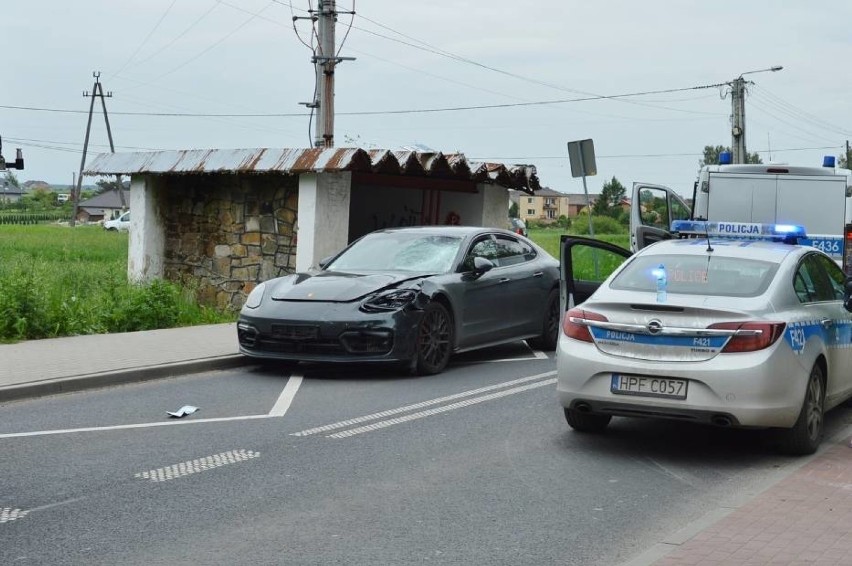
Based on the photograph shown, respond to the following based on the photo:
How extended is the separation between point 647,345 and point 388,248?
5.64 m

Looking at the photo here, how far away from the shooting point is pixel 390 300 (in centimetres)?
1139

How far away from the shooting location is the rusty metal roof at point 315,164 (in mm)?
16766

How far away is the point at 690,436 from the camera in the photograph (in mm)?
8859

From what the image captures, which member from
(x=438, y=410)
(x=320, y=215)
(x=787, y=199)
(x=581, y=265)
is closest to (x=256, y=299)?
(x=438, y=410)

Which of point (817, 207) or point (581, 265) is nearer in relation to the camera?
point (581, 265)

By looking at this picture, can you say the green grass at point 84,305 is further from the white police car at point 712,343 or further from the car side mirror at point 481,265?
the white police car at point 712,343

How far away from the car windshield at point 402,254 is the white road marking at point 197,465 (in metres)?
4.95

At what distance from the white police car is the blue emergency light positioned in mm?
376

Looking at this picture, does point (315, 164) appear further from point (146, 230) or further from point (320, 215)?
point (146, 230)

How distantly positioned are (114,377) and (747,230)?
5.92m

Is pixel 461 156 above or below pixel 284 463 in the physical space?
above

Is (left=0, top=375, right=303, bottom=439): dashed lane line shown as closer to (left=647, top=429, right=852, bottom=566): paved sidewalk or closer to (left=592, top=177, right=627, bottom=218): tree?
(left=647, top=429, right=852, bottom=566): paved sidewalk

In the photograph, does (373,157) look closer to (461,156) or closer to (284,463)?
(461,156)

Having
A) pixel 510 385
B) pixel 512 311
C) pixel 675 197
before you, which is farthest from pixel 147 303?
pixel 675 197
